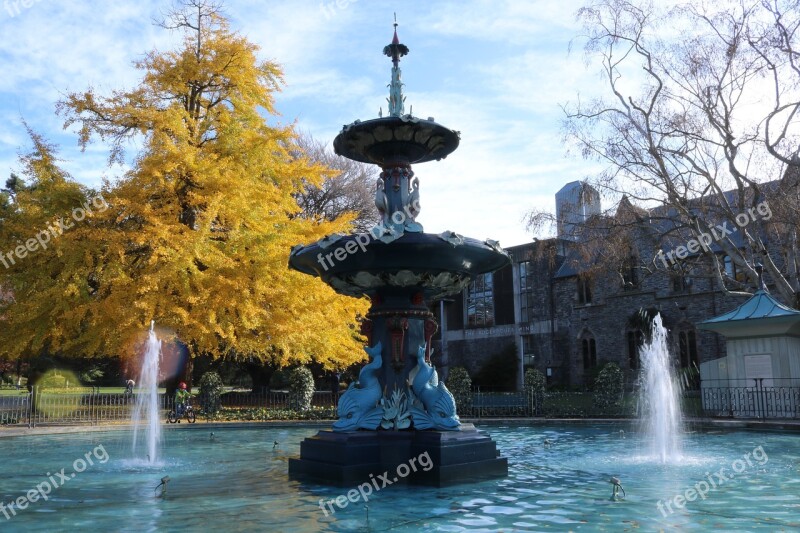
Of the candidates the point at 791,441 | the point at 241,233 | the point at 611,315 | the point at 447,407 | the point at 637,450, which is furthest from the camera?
the point at 611,315

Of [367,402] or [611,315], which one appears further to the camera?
[611,315]

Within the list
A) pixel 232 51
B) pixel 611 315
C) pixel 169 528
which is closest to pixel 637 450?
pixel 169 528

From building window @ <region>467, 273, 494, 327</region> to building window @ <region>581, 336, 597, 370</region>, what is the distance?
7.70 meters

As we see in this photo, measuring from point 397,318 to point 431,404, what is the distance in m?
1.23

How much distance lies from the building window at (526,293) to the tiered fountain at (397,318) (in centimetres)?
3687

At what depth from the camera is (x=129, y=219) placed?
1988 cm

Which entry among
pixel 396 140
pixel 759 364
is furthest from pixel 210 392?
Result: pixel 759 364

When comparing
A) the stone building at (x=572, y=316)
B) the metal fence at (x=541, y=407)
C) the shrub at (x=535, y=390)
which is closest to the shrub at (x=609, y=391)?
the metal fence at (x=541, y=407)

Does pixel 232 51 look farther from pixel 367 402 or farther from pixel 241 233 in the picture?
pixel 367 402

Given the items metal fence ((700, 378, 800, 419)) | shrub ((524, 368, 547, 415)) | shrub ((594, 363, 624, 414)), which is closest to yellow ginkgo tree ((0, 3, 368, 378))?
shrub ((524, 368, 547, 415))

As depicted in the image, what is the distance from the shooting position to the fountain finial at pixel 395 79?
9.84 m

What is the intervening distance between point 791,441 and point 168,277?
48.5 ft

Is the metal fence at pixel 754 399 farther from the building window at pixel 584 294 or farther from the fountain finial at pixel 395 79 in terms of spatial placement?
the building window at pixel 584 294

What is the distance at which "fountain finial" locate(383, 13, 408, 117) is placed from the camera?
9.84 meters
